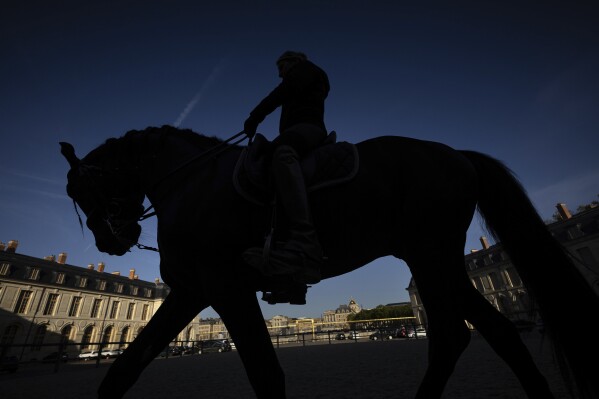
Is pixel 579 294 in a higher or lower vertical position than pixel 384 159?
lower

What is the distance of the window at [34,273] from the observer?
3879 centimetres

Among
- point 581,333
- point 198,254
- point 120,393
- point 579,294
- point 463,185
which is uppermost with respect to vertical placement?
point 463,185

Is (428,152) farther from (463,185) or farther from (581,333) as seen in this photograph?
(581,333)

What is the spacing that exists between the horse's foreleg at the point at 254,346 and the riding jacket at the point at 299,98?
1502mm

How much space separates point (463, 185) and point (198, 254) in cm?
201

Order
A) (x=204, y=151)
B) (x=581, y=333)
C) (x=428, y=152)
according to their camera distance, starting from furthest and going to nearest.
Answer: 1. (x=204, y=151)
2. (x=428, y=152)
3. (x=581, y=333)

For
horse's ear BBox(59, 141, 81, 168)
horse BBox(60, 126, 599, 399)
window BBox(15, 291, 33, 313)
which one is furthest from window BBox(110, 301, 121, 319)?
horse BBox(60, 126, 599, 399)

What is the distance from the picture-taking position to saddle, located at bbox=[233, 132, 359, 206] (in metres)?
2.02

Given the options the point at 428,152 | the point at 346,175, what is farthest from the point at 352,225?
Result: the point at 428,152

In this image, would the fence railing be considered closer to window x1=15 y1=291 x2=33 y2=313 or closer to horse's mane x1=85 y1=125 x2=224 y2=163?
window x1=15 y1=291 x2=33 y2=313

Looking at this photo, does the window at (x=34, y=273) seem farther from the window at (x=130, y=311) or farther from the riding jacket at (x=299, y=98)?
the riding jacket at (x=299, y=98)

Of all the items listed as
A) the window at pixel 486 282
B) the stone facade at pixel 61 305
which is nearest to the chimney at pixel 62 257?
the stone facade at pixel 61 305

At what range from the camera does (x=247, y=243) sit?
1.98 m

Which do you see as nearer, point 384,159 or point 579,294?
point 579,294
